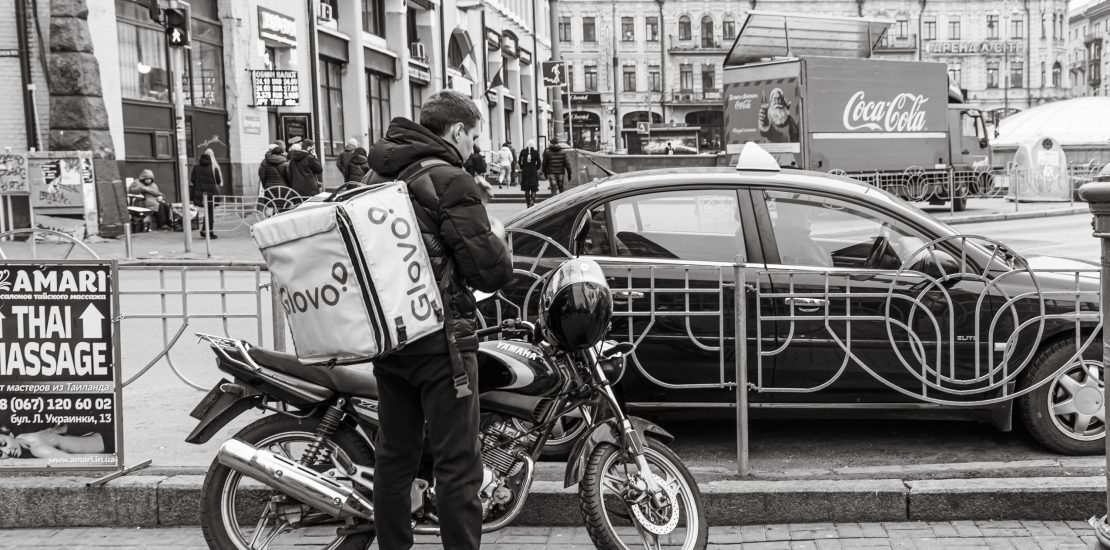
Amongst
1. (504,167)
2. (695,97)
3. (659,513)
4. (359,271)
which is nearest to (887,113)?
(504,167)

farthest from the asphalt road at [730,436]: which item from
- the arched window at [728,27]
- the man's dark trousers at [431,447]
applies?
the arched window at [728,27]

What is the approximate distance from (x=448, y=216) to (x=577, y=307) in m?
0.63

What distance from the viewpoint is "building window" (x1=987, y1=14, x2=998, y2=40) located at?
3408 inches

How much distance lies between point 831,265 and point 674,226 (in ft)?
2.82

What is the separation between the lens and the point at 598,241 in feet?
19.6

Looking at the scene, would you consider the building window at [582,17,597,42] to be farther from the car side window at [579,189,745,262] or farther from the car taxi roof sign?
the car side window at [579,189,745,262]

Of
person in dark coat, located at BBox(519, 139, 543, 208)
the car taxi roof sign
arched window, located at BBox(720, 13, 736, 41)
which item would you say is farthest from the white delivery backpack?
arched window, located at BBox(720, 13, 736, 41)

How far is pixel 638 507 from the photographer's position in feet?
13.6

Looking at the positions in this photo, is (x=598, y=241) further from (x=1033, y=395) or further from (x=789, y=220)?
(x=1033, y=395)

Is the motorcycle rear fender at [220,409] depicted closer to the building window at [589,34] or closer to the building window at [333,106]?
the building window at [333,106]

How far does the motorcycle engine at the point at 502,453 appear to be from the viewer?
4.26 metres

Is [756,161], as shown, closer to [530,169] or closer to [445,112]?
[445,112]

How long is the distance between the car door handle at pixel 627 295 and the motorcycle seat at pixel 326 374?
5.46ft

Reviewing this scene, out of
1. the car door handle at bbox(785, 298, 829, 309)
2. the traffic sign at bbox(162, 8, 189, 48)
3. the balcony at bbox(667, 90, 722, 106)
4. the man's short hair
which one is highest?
the balcony at bbox(667, 90, 722, 106)
